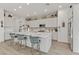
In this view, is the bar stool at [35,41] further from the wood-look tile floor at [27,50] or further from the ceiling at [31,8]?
the ceiling at [31,8]

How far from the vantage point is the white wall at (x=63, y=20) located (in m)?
2.22

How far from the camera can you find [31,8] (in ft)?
7.43

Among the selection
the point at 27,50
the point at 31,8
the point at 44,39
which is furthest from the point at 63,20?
the point at 27,50

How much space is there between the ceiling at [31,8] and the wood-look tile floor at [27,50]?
2.20 feet

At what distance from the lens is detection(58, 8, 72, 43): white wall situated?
2223 millimetres

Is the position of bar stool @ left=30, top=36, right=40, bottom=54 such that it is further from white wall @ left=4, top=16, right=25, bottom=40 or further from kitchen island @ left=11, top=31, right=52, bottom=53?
white wall @ left=4, top=16, right=25, bottom=40

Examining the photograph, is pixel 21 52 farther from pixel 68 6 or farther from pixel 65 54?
pixel 68 6

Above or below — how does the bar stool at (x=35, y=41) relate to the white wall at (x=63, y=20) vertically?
below

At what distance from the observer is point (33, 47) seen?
2307mm

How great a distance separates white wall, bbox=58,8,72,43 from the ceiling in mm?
105

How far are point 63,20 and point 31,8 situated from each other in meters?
0.72

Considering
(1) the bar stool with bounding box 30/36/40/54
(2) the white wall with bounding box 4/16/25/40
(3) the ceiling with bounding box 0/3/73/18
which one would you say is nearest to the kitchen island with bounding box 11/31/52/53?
(1) the bar stool with bounding box 30/36/40/54

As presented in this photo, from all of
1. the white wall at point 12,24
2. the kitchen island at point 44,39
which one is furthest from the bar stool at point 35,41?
the white wall at point 12,24
